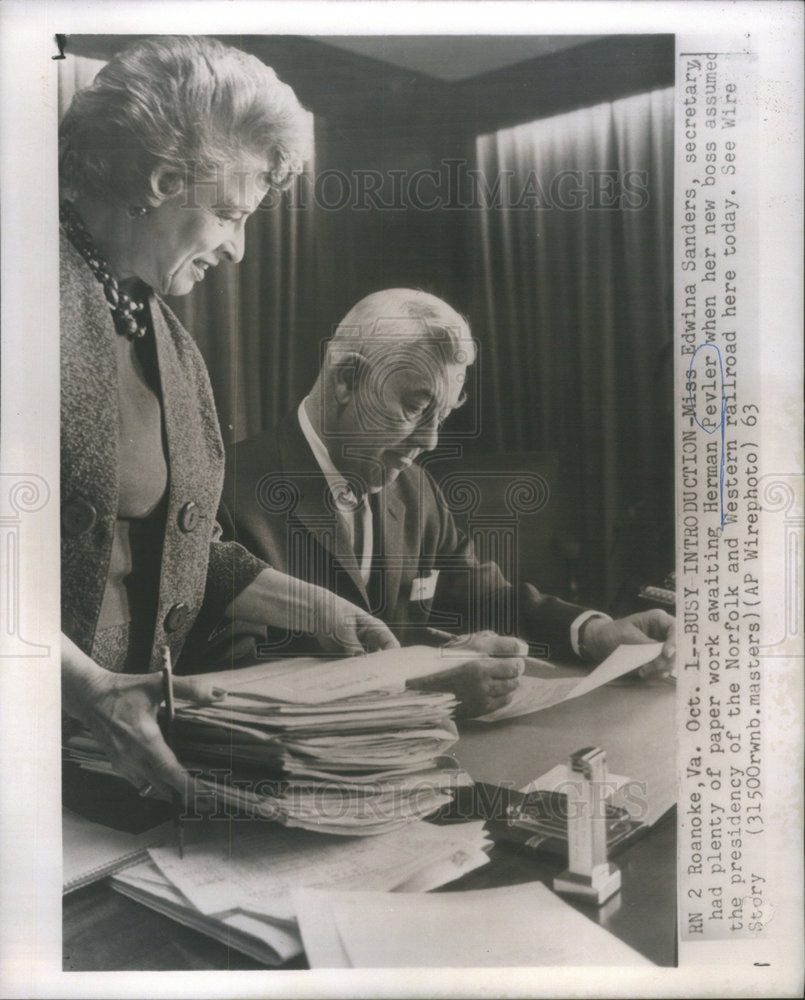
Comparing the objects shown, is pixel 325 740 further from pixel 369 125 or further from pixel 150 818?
pixel 369 125

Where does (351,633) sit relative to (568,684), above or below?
above

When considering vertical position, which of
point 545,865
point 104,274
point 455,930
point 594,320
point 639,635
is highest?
point 104,274

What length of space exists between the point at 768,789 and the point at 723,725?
0.18m

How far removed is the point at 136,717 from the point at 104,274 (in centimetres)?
96

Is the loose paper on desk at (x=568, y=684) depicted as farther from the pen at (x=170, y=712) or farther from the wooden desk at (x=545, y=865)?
the pen at (x=170, y=712)

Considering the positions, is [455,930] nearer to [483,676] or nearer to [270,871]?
[270,871]

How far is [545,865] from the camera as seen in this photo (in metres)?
1.74

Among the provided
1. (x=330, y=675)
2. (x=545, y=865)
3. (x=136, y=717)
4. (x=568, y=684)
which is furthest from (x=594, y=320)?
(x=136, y=717)

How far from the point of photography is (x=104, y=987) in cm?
176

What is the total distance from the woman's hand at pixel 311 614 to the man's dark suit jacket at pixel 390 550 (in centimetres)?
2

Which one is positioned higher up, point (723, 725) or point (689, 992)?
point (723, 725)

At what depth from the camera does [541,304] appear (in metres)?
1.75

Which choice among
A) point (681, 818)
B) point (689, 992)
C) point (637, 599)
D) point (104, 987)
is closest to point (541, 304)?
point (637, 599)

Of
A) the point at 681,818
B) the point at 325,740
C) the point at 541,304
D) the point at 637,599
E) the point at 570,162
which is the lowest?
the point at 681,818
